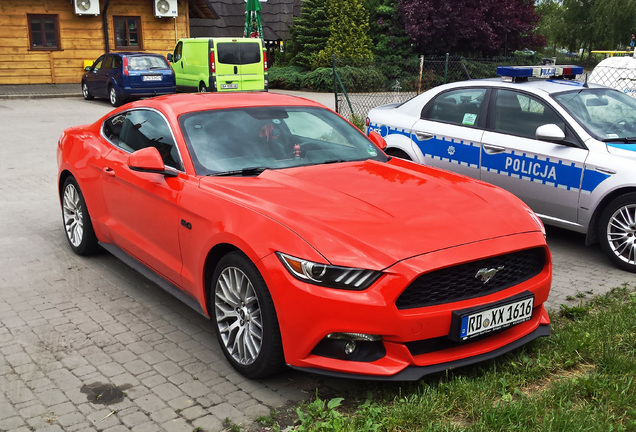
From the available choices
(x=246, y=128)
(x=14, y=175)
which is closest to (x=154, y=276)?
(x=246, y=128)

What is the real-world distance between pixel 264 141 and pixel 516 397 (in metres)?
2.41

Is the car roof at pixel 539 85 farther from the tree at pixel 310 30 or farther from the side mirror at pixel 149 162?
the tree at pixel 310 30

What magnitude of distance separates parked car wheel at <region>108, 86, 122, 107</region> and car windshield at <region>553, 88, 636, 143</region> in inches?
658

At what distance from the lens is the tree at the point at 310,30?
28203 millimetres

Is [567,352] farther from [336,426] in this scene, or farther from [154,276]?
[154,276]

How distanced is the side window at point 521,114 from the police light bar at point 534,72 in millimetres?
283

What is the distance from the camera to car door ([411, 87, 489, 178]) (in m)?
7.12

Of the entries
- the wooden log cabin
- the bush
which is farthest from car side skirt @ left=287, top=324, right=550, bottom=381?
the wooden log cabin

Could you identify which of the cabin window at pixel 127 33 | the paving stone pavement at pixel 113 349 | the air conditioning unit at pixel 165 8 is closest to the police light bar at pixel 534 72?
the paving stone pavement at pixel 113 349

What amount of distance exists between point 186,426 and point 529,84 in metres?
5.15

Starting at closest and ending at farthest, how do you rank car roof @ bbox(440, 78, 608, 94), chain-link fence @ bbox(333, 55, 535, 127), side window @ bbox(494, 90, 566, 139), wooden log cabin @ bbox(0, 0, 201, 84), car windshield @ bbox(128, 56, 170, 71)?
side window @ bbox(494, 90, 566, 139) < car roof @ bbox(440, 78, 608, 94) < chain-link fence @ bbox(333, 55, 535, 127) < car windshield @ bbox(128, 56, 170, 71) < wooden log cabin @ bbox(0, 0, 201, 84)

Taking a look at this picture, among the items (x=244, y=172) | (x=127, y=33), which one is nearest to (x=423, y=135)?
(x=244, y=172)

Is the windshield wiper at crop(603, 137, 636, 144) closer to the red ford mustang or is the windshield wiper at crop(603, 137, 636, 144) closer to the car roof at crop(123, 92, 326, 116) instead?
the red ford mustang

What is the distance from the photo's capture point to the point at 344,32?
1101 inches
